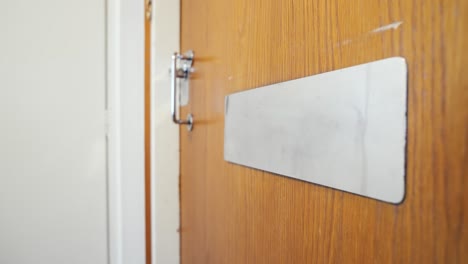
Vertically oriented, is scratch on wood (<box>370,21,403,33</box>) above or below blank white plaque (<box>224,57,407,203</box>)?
above

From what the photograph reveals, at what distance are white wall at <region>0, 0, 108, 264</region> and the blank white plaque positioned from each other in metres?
1.00

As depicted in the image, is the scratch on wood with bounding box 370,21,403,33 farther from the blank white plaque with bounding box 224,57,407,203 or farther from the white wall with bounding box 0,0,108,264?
the white wall with bounding box 0,0,108,264

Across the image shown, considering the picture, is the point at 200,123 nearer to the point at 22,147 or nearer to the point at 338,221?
the point at 338,221

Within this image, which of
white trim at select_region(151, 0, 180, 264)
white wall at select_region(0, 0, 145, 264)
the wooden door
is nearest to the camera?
the wooden door

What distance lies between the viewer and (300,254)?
1.21 feet

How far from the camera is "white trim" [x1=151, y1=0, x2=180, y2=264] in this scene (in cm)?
91

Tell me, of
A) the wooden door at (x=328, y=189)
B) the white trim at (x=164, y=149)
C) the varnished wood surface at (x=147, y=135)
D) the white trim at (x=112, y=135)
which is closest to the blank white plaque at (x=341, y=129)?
the wooden door at (x=328, y=189)

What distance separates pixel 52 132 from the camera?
1.10m

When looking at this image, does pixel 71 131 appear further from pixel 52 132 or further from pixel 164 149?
pixel 164 149

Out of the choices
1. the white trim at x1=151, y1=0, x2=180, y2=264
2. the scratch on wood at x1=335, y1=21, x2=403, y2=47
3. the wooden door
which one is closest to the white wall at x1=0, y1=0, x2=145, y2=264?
the white trim at x1=151, y1=0, x2=180, y2=264

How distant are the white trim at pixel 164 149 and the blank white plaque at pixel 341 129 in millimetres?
536

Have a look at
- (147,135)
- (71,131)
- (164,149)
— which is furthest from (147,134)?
(71,131)

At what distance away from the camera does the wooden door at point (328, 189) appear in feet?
0.70

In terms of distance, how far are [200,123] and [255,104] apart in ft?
1.01
